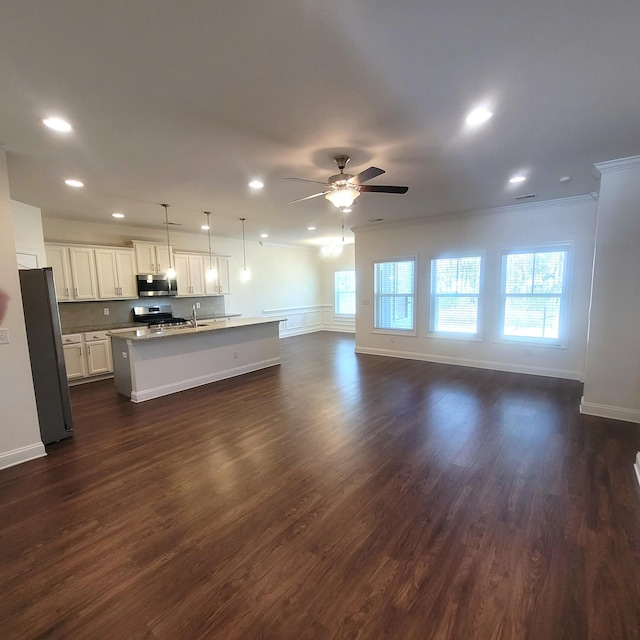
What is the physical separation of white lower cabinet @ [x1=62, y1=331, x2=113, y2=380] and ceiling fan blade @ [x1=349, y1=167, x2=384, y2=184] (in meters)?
4.92

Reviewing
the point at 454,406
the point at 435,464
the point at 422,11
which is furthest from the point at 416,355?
the point at 422,11

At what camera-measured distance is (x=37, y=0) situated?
1.37 metres

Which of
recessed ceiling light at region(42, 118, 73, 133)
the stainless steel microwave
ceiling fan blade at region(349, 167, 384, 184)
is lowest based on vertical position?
the stainless steel microwave

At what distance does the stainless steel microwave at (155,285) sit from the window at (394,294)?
4.24 metres

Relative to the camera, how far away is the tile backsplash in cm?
554

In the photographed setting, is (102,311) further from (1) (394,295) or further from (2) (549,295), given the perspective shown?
(2) (549,295)

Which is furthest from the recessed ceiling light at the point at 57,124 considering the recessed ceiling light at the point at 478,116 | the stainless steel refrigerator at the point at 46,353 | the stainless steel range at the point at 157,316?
the stainless steel range at the point at 157,316

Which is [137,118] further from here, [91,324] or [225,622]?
[91,324]

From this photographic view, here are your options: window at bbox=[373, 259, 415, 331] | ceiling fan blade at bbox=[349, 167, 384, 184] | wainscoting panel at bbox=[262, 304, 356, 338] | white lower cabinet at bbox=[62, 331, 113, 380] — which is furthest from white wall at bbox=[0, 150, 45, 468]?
wainscoting panel at bbox=[262, 304, 356, 338]

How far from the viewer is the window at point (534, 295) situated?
16.7ft

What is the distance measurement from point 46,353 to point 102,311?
2.92 m

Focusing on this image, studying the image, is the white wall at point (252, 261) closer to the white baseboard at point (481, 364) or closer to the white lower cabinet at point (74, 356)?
the white lower cabinet at point (74, 356)

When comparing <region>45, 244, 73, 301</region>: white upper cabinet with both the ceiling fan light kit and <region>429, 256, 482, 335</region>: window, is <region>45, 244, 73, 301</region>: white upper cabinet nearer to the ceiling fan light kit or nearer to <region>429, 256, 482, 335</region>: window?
the ceiling fan light kit

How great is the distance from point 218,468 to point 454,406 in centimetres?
292
